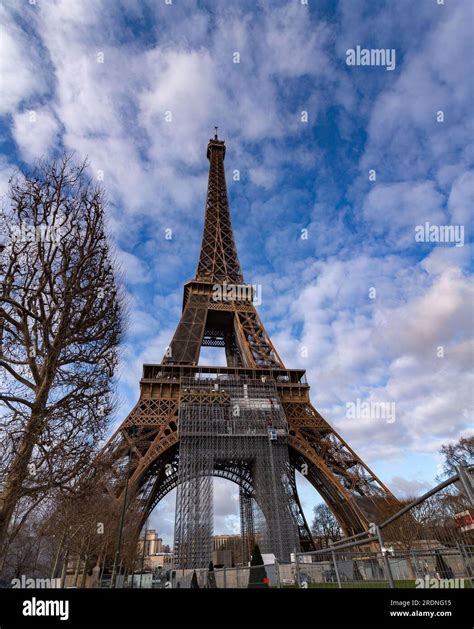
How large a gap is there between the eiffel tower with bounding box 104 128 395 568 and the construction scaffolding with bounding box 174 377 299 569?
0.07m

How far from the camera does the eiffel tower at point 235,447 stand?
25.3 m

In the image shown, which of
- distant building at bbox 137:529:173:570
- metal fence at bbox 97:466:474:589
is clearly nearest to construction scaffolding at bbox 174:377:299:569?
metal fence at bbox 97:466:474:589

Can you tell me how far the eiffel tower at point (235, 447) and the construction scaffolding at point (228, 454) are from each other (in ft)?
0.23

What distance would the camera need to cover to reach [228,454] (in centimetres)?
2816

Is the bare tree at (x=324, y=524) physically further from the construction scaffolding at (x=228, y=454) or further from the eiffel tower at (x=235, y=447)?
the construction scaffolding at (x=228, y=454)

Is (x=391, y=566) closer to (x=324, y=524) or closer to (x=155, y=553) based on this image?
(x=324, y=524)

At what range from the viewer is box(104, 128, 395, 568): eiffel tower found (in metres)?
25.3

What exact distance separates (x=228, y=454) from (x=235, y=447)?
0.76 metres

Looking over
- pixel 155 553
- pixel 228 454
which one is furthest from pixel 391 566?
pixel 155 553

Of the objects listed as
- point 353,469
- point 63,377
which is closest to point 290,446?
point 353,469

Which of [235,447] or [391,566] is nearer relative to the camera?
[391,566]

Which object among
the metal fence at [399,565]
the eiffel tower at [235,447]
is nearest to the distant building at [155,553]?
the eiffel tower at [235,447]

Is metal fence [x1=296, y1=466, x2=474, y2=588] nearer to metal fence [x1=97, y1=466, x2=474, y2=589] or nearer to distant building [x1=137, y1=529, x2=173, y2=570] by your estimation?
metal fence [x1=97, y1=466, x2=474, y2=589]
